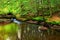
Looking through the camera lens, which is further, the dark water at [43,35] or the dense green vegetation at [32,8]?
the dense green vegetation at [32,8]

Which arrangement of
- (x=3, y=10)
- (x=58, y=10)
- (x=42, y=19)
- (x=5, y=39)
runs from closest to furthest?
1. (x=5, y=39)
2. (x=42, y=19)
3. (x=58, y=10)
4. (x=3, y=10)

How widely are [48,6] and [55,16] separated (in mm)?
3852

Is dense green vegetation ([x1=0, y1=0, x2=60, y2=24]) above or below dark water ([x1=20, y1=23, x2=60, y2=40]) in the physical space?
above

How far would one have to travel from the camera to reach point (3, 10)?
155ft

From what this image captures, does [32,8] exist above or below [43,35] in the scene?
above

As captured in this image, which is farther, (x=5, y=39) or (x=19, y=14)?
(x=19, y=14)

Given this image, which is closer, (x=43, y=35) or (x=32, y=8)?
(x=43, y=35)

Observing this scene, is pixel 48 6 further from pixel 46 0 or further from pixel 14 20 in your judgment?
pixel 14 20

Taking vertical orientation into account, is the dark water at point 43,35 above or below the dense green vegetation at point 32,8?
below

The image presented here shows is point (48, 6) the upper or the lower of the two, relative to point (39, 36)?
upper

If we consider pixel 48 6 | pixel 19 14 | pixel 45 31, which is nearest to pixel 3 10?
pixel 19 14

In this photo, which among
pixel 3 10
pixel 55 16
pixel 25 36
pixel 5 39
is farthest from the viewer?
pixel 3 10

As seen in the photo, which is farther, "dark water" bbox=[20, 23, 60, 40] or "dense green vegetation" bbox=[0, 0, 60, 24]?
"dense green vegetation" bbox=[0, 0, 60, 24]

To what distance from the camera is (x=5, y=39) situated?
82.4ft
